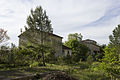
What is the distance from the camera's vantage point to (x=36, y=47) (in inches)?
540

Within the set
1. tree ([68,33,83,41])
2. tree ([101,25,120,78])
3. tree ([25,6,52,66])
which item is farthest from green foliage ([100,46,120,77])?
tree ([68,33,83,41])

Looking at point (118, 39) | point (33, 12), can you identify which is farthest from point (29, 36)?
point (118, 39)

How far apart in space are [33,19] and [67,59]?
7.28 m

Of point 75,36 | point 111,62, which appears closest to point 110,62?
point 111,62

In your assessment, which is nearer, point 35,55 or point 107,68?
point 107,68

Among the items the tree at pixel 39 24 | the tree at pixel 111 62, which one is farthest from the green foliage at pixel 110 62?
the tree at pixel 39 24

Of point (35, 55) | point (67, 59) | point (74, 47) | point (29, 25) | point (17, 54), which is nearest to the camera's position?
point (17, 54)

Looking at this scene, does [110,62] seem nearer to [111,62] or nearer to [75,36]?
[111,62]

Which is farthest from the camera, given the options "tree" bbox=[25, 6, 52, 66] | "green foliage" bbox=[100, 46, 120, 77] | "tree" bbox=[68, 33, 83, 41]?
"tree" bbox=[68, 33, 83, 41]

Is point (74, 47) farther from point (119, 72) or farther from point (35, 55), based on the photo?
point (119, 72)

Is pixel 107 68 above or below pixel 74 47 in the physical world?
below

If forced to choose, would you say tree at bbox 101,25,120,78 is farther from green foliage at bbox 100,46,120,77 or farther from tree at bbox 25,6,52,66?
tree at bbox 25,6,52,66

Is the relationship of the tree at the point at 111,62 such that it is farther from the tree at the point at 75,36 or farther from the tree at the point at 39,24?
the tree at the point at 75,36

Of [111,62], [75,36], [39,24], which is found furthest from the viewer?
[75,36]
